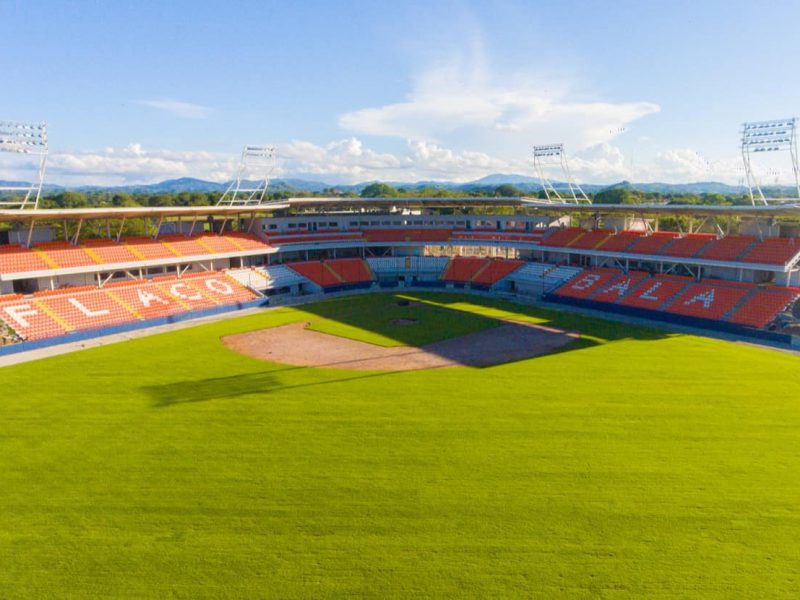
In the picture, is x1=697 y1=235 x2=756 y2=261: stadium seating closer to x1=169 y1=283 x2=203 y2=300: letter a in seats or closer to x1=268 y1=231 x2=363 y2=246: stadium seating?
x1=268 y1=231 x2=363 y2=246: stadium seating

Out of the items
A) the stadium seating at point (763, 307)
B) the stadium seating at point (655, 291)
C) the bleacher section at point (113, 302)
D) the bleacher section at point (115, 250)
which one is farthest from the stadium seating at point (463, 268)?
the stadium seating at point (763, 307)

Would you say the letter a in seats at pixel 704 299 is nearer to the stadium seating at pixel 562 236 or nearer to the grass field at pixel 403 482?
the grass field at pixel 403 482

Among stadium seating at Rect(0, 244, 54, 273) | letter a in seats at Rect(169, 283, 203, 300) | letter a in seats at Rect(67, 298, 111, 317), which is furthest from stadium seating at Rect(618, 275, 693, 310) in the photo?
stadium seating at Rect(0, 244, 54, 273)

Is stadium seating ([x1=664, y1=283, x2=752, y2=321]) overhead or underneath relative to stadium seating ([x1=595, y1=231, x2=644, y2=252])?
underneath

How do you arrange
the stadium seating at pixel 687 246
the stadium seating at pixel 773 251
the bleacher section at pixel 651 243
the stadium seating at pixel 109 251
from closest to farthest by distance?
the stadium seating at pixel 773 251
the stadium seating at pixel 109 251
the stadium seating at pixel 687 246
the bleacher section at pixel 651 243

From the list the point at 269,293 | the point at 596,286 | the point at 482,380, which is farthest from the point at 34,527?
the point at 596,286

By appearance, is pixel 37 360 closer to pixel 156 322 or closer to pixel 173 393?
pixel 156 322
